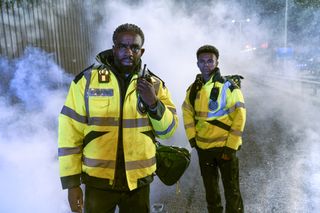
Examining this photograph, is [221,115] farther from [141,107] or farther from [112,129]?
[112,129]

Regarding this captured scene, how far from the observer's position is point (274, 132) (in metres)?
7.84

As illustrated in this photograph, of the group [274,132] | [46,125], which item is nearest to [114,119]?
[46,125]

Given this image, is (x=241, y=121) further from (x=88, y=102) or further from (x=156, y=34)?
(x=156, y=34)

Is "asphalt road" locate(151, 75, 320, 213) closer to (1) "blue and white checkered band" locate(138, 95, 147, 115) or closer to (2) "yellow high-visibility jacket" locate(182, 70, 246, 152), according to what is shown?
(2) "yellow high-visibility jacket" locate(182, 70, 246, 152)

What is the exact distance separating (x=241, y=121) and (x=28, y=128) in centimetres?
302

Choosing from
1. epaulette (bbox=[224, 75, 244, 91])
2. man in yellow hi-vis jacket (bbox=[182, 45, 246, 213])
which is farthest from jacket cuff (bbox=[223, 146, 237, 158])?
epaulette (bbox=[224, 75, 244, 91])

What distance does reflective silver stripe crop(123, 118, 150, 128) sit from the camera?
212 cm

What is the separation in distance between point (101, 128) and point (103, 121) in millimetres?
52

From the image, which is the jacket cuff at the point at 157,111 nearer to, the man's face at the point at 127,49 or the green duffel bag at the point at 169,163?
the man's face at the point at 127,49

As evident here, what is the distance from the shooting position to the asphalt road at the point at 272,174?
12.8ft

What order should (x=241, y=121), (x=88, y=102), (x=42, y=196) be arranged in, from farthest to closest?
(x=42, y=196) < (x=241, y=121) < (x=88, y=102)

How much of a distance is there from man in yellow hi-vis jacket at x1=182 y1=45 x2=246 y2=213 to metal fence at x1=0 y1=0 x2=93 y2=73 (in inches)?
115

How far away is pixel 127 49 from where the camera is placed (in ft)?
7.13

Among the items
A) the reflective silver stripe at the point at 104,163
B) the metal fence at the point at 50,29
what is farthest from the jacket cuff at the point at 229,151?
the metal fence at the point at 50,29
